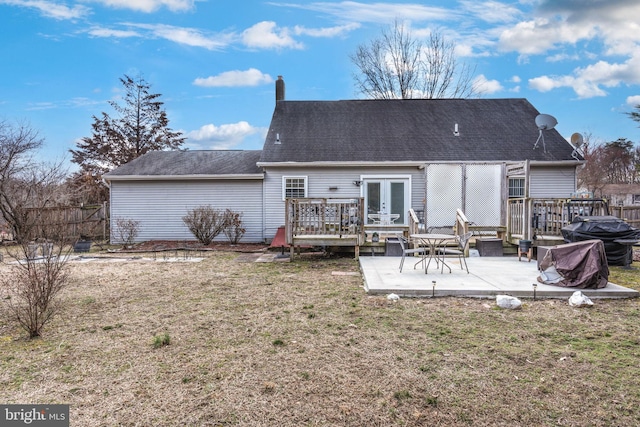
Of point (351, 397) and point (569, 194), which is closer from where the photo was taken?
point (351, 397)

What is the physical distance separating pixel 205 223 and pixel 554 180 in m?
11.5

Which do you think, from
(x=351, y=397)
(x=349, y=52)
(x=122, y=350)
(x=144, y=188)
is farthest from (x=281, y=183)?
(x=349, y=52)

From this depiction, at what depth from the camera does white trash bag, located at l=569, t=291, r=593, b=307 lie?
4.84m

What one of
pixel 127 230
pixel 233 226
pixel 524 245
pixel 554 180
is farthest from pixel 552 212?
pixel 127 230

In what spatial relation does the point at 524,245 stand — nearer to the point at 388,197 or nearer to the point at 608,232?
the point at 608,232

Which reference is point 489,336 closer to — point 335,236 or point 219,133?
point 335,236

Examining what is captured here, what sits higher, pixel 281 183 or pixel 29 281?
pixel 281 183

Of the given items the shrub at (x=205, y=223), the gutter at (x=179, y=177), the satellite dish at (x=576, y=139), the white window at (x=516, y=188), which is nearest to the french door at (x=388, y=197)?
the white window at (x=516, y=188)

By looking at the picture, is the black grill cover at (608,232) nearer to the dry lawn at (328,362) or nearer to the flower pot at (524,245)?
the flower pot at (524,245)

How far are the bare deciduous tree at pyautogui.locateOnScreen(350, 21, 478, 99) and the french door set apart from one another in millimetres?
12350

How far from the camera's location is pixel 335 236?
9.05 meters

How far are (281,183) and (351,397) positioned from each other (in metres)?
10.2

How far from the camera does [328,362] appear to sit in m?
3.17

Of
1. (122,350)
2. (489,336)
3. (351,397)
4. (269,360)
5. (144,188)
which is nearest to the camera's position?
(351,397)
